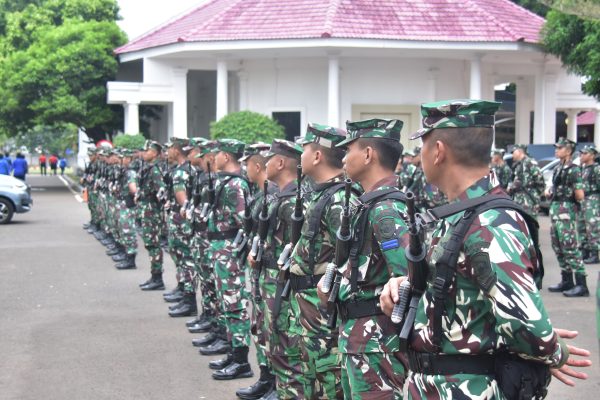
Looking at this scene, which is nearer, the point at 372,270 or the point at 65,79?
the point at 372,270

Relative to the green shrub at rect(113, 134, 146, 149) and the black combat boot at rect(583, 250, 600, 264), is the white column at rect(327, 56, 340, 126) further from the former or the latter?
the black combat boot at rect(583, 250, 600, 264)

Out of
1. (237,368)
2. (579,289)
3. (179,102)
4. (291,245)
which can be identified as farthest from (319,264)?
(179,102)

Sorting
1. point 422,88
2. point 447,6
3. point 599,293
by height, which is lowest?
point 599,293

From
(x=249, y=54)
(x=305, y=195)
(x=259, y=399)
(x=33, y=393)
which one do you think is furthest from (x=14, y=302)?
(x=249, y=54)

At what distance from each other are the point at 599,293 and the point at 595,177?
11023mm

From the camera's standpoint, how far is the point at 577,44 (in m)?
20.0

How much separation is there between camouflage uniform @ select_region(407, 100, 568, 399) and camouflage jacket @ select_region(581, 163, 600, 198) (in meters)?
10.2

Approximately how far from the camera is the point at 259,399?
6.27 m

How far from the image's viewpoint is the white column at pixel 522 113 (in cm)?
2809

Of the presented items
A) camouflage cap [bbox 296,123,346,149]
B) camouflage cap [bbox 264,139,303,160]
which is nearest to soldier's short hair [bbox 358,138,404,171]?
camouflage cap [bbox 296,123,346,149]

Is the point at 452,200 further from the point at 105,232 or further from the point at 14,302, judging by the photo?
the point at 105,232

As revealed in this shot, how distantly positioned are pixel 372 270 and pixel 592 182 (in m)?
9.65

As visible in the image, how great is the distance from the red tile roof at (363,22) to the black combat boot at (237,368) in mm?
15912

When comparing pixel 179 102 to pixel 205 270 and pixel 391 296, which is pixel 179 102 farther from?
pixel 391 296
